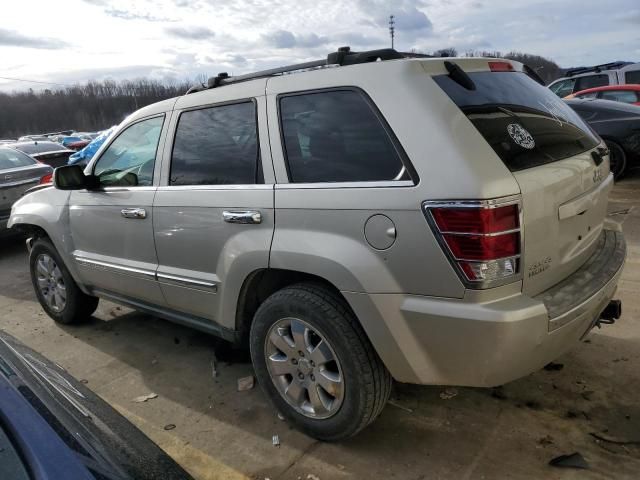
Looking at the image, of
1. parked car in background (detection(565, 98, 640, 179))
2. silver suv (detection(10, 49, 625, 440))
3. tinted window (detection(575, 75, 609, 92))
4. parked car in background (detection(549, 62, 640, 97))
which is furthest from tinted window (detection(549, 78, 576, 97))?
silver suv (detection(10, 49, 625, 440))

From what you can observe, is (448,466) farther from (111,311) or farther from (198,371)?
(111,311)

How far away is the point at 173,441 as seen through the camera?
2945mm

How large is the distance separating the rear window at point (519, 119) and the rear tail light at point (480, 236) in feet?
0.81

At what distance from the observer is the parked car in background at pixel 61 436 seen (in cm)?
128

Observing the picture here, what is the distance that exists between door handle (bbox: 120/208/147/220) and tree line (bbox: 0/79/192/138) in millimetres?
78961

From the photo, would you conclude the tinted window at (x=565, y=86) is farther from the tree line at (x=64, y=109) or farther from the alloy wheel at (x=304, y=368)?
the tree line at (x=64, y=109)

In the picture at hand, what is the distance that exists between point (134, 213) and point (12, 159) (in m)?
6.13

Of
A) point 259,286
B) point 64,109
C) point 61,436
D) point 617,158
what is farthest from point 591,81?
point 64,109

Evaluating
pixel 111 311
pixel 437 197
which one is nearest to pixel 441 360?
pixel 437 197

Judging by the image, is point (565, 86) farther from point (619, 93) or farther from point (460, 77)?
point (460, 77)

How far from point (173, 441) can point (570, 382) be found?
234 cm

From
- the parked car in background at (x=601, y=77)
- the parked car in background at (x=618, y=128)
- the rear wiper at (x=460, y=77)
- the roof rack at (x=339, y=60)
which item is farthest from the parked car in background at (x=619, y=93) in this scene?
the rear wiper at (x=460, y=77)

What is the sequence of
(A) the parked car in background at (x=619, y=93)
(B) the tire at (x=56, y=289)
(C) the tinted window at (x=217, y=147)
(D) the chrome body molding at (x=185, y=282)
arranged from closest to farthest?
(C) the tinted window at (x=217, y=147)
(D) the chrome body molding at (x=185, y=282)
(B) the tire at (x=56, y=289)
(A) the parked car in background at (x=619, y=93)

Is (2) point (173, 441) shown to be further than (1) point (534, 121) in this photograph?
Yes
